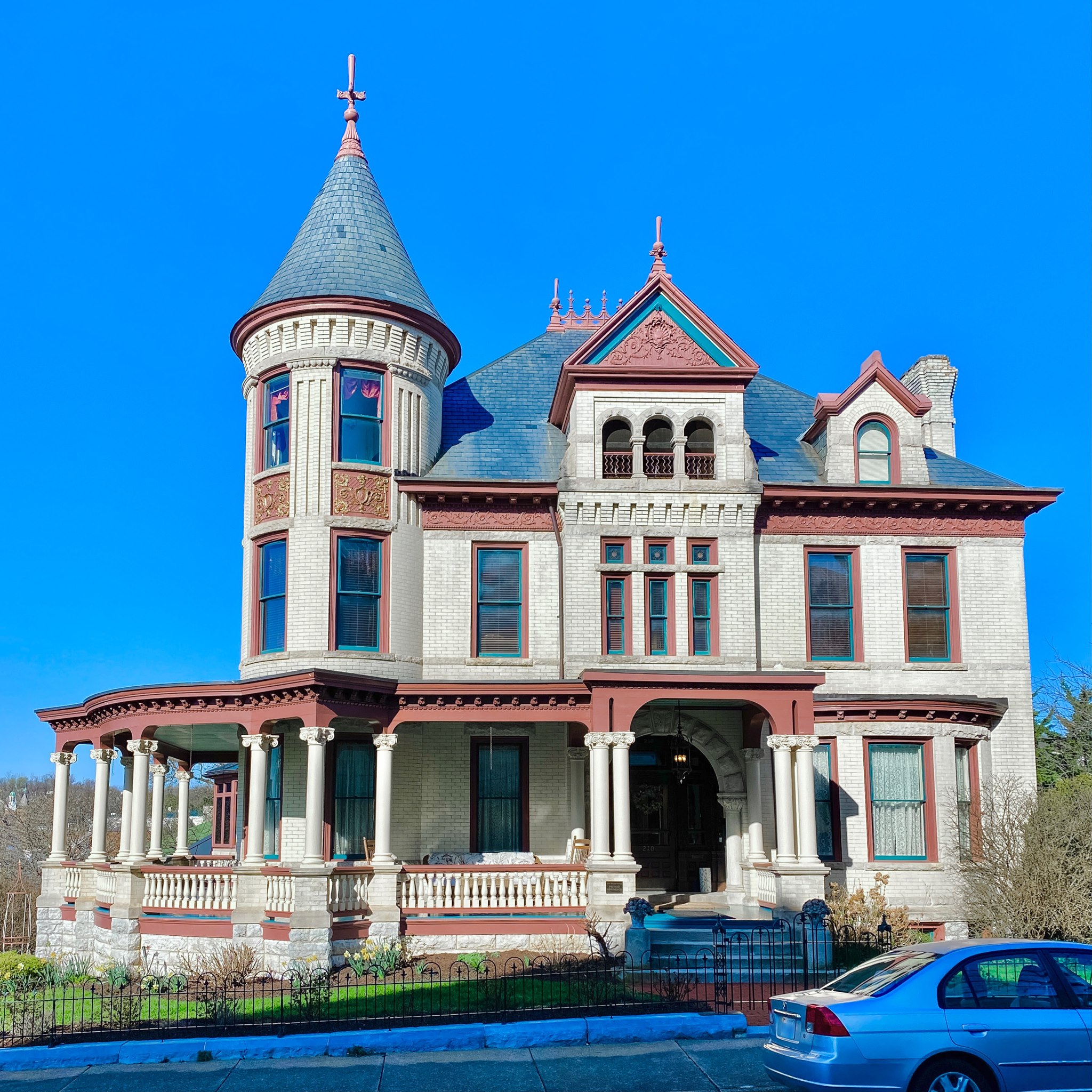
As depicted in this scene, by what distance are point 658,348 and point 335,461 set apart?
6.96m

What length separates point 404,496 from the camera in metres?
23.8

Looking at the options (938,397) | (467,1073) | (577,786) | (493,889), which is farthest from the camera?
(938,397)

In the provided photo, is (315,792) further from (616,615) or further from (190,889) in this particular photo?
(616,615)

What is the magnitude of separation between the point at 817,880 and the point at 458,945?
247 inches

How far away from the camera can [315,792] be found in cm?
1989

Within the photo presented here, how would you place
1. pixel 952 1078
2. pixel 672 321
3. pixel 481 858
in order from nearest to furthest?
pixel 952 1078, pixel 481 858, pixel 672 321

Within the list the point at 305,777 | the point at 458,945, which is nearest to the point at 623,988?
the point at 458,945

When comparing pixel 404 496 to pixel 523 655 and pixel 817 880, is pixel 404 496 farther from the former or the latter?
pixel 817 880

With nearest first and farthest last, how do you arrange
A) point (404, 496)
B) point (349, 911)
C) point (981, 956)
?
point (981, 956)
point (349, 911)
point (404, 496)

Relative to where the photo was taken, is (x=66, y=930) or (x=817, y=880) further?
(x=66, y=930)

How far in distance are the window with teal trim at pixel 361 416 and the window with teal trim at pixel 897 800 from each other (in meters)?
11.6

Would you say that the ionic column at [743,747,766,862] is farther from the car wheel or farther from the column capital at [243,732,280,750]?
the car wheel

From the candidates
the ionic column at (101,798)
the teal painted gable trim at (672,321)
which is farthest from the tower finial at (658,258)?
the ionic column at (101,798)

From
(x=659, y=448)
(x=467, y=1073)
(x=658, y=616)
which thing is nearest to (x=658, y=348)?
(x=659, y=448)
